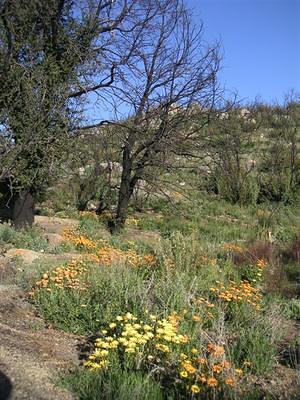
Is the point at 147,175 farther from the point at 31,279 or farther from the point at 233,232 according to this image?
the point at 31,279

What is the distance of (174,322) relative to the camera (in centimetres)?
467

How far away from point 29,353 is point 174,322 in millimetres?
1295

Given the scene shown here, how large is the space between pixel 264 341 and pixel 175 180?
17.2 meters

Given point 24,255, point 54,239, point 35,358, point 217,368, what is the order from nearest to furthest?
point 217,368 → point 35,358 → point 24,255 → point 54,239

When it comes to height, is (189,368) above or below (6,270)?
below

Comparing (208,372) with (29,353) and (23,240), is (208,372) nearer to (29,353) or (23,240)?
(29,353)

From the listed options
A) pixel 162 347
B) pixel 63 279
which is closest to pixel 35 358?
pixel 162 347

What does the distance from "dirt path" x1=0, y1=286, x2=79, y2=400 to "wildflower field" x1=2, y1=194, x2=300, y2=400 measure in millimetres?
123

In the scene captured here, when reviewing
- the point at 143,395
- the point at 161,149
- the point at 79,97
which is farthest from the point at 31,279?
the point at 161,149

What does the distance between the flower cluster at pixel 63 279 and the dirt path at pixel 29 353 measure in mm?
298

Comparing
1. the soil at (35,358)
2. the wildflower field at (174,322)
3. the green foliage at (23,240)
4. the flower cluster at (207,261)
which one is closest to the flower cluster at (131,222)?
the green foliage at (23,240)

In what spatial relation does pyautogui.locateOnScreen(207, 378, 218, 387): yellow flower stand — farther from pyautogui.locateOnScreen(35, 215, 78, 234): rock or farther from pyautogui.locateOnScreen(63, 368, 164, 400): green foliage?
pyautogui.locateOnScreen(35, 215, 78, 234): rock

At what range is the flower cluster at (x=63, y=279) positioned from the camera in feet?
19.5

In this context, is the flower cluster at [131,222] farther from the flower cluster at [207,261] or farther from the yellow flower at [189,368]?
the yellow flower at [189,368]
